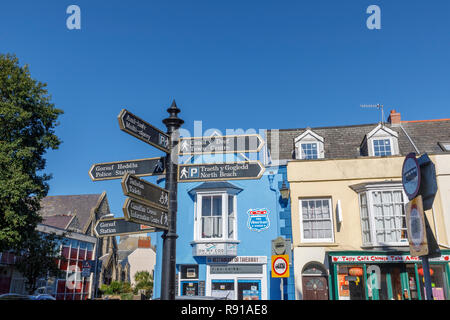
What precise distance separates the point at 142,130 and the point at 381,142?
14973 millimetres

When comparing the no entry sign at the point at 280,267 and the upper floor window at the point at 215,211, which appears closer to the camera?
the no entry sign at the point at 280,267

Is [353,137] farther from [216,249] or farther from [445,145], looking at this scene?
[216,249]

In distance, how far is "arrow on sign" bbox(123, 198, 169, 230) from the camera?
4996 millimetres

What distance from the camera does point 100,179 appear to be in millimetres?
6629

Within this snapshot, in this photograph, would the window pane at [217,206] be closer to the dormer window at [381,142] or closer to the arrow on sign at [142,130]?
the dormer window at [381,142]

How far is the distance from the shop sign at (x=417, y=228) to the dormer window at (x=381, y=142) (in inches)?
471

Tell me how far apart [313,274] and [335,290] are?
43.8 inches

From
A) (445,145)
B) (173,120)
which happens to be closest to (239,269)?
(173,120)

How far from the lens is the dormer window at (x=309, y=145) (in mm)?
18312

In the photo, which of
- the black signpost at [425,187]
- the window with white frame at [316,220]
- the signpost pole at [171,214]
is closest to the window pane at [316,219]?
the window with white frame at [316,220]

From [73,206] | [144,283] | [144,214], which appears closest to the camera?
[144,214]

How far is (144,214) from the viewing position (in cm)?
529
